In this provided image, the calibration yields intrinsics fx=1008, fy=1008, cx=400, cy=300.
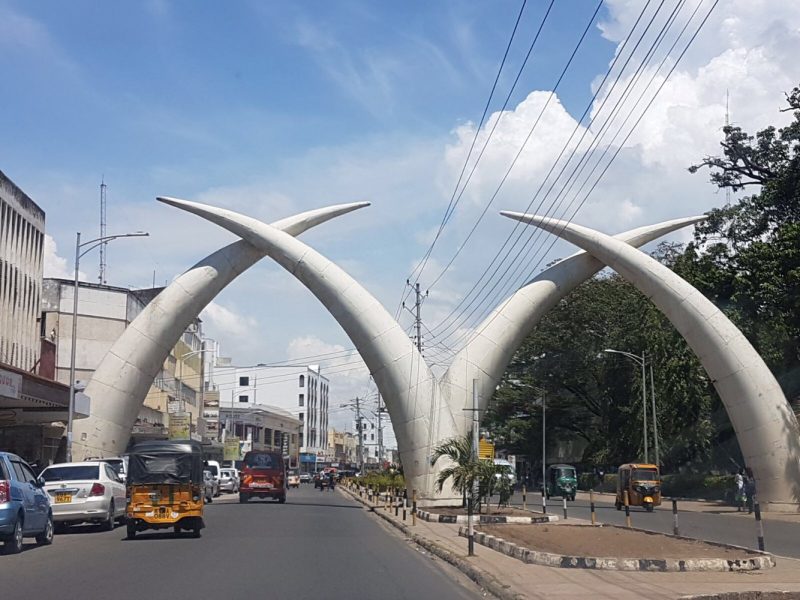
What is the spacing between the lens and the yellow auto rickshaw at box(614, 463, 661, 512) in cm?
4272

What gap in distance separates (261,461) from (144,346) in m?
8.00

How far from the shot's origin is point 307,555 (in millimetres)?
19172

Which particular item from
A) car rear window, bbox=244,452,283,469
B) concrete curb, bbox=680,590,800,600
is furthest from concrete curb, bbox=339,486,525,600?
car rear window, bbox=244,452,283,469

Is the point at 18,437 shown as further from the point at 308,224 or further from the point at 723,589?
the point at 723,589

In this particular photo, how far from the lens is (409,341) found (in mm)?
45906

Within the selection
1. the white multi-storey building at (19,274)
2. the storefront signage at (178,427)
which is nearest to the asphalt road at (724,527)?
the white multi-storey building at (19,274)

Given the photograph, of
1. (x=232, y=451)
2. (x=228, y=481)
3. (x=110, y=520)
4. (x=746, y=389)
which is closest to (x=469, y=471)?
(x=110, y=520)

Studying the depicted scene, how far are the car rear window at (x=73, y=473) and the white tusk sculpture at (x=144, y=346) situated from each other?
21.6 metres

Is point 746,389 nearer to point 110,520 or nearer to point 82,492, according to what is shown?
point 110,520

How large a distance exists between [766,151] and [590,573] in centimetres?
4276

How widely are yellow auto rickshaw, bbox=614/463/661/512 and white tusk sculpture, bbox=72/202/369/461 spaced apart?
20.3 m

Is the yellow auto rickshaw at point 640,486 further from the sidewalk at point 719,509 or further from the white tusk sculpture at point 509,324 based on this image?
the white tusk sculpture at point 509,324

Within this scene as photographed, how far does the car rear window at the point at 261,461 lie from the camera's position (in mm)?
49406

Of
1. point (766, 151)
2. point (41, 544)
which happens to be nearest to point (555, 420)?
point (766, 151)
